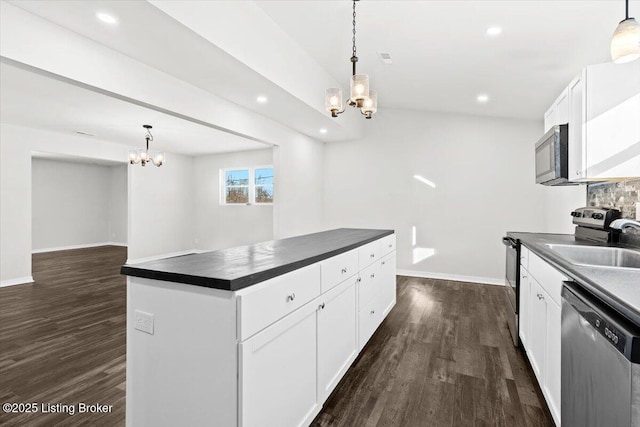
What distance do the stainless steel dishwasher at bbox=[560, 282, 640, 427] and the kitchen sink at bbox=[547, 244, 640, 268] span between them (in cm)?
68

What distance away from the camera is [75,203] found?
8.46m

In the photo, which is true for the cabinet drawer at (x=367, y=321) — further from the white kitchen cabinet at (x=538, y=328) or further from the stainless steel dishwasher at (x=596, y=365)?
the stainless steel dishwasher at (x=596, y=365)

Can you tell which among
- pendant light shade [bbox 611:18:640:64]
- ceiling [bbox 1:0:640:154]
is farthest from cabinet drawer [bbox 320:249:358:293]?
ceiling [bbox 1:0:640:154]

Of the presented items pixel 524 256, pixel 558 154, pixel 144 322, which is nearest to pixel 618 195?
pixel 558 154

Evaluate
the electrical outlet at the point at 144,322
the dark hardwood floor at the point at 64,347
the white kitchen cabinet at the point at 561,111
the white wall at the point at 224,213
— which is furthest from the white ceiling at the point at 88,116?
the white kitchen cabinet at the point at 561,111

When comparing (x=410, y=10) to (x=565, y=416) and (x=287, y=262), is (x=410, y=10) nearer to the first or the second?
(x=287, y=262)

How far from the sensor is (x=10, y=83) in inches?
134

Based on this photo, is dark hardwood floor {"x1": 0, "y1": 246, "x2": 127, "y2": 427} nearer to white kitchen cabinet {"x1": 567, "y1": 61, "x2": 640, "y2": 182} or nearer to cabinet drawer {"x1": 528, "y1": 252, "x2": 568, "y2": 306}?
cabinet drawer {"x1": 528, "y1": 252, "x2": 568, "y2": 306}

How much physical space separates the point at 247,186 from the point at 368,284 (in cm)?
517

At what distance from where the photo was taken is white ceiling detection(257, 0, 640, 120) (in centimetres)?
237

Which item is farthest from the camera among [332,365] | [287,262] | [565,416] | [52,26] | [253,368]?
[52,26]

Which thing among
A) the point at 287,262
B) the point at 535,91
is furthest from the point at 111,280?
the point at 535,91

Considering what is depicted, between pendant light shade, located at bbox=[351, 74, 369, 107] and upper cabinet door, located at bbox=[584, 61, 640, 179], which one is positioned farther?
pendant light shade, located at bbox=[351, 74, 369, 107]

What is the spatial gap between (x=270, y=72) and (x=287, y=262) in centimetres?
230
